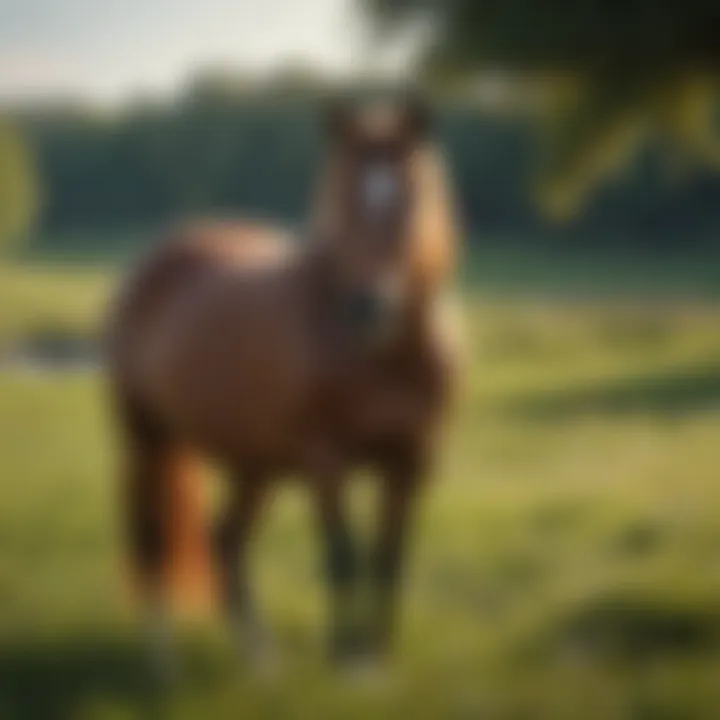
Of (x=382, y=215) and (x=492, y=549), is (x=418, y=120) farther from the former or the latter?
(x=492, y=549)

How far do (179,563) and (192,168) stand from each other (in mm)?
379

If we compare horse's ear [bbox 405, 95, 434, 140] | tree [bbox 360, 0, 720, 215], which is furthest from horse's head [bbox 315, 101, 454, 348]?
tree [bbox 360, 0, 720, 215]

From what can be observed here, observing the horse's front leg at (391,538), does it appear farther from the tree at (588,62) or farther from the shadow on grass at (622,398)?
the tree at (588,62)

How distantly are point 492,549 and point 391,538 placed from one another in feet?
0.33

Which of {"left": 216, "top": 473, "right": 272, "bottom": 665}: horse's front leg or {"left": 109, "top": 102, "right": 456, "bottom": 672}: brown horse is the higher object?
{"left": 109, "top": 102, "right": 456, "bottom": 672}: brown horse

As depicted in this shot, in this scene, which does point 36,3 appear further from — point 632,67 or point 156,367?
point 632,67

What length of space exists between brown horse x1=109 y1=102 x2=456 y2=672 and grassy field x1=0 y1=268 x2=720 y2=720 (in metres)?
0.03

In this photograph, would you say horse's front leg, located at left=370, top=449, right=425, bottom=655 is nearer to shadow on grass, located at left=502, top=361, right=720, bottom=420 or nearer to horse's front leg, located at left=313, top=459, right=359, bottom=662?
horse's front leg, located at left=313, top=459, right=359, bottom=662

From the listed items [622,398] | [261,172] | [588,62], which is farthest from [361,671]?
[588,62]

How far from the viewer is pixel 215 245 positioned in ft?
4.12

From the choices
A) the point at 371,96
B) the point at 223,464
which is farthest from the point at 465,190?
the point at 223,464

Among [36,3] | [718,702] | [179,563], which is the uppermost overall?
[36,3]

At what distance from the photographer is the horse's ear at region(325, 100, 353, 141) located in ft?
3.95

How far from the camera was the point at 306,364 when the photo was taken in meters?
1.22
